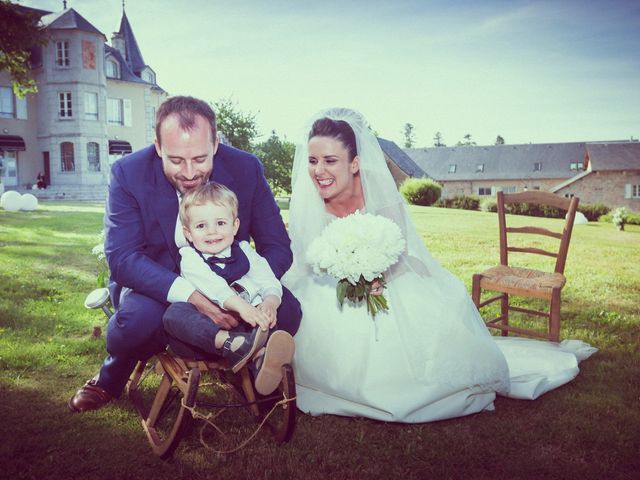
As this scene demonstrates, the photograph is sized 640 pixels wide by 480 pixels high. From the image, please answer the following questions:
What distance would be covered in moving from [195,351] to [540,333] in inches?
144

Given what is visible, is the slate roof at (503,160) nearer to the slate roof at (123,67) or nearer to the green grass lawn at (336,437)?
the slate roof at (123,67)

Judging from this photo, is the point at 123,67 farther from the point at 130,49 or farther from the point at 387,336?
the point at 387,336

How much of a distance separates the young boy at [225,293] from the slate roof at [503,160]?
2561 inches

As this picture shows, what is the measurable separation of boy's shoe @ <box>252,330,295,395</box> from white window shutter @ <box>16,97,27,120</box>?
35.7 metres

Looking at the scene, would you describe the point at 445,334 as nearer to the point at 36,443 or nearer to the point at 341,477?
the point at 341,477

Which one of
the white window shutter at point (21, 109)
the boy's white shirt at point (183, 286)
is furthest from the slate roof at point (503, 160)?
the boy's white shirt at point (183, 286)

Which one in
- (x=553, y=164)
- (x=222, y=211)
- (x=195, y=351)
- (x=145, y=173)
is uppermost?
(x=553, y=164)

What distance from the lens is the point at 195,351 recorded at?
2.99m

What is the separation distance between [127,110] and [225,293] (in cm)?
3693

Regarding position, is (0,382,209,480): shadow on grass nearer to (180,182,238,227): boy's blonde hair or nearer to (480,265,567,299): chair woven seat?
(180,182,238,227): boy's blonde hair

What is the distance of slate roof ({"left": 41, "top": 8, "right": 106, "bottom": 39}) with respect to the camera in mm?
30719

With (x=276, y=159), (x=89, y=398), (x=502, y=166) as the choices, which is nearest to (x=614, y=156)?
(x=502, y=166)

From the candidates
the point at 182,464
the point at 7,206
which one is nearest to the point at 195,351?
the point at 182,464

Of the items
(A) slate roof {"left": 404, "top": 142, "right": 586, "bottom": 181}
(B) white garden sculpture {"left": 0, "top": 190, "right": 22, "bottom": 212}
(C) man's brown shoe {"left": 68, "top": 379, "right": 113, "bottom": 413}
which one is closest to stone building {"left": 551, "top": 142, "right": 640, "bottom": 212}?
(A) slate roof {"left": 404, "top": 142, "right": 586, "bottom": 181}
